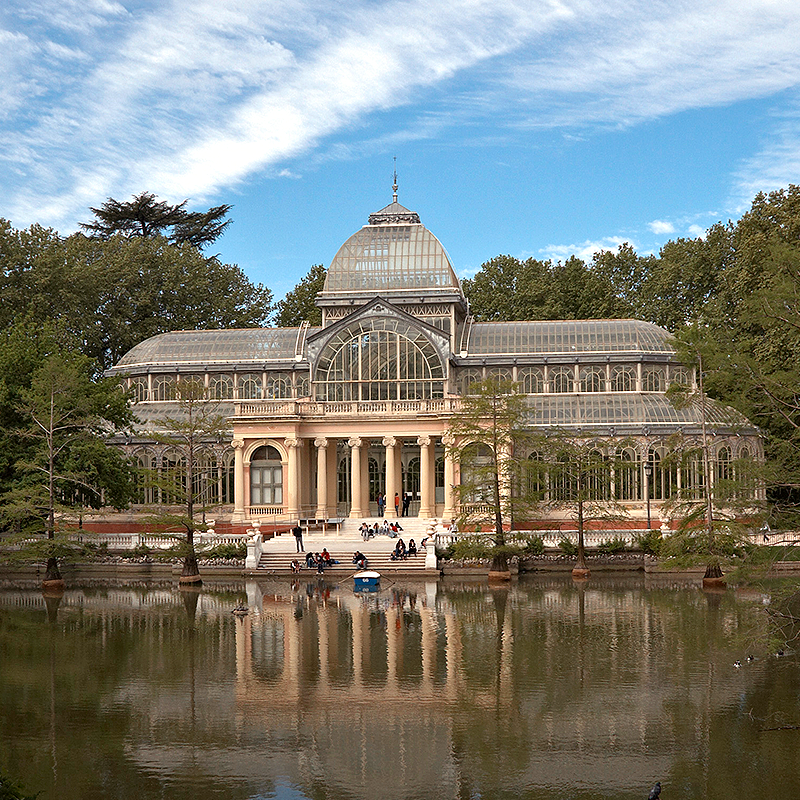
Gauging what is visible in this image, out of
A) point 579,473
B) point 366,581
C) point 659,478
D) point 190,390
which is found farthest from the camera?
point 659,478

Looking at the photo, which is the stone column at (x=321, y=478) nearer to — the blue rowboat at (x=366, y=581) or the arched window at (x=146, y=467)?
the arched window at (x=146, y=467)

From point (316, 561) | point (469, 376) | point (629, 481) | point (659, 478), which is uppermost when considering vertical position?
point (469, 376)

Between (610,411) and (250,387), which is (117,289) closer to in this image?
→ (250,387)

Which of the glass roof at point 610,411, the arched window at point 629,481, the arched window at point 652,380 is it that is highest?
the arched window at point 652,380

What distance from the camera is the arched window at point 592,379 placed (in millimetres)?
65688

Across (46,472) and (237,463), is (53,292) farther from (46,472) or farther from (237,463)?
(46,472)

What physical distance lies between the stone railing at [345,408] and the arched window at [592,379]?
10.2 m

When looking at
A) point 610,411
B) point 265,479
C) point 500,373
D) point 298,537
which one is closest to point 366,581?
point 298,537

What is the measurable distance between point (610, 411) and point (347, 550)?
19761 millimetres

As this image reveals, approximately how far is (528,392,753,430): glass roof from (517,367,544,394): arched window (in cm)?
118

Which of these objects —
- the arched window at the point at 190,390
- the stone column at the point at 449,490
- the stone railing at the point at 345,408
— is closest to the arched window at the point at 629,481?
the stone column at the point at 449,490

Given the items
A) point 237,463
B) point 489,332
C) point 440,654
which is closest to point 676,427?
point 489,332

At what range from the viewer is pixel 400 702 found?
24031mm

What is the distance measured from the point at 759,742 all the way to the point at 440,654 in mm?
10885
